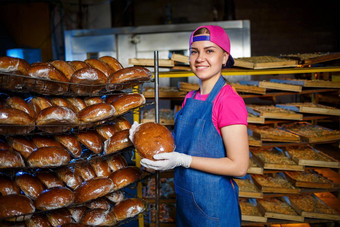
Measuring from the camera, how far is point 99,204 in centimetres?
169

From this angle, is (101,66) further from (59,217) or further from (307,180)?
(307,180)

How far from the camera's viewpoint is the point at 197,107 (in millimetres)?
1554

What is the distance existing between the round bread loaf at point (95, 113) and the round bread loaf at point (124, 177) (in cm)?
42

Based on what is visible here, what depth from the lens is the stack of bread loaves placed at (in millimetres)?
1316

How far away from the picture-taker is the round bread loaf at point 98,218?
1.52m

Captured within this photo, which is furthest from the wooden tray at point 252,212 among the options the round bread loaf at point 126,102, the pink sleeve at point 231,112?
the round bread loaf at point 126,102

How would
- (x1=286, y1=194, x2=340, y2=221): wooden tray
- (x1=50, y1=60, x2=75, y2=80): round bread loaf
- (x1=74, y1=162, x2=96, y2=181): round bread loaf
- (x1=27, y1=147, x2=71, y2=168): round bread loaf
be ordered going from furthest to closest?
(x1=286, y1=194, x2=340, y2=221): wooden tray
(x1=74, y1=162, x2=96, y2=181): round bread loaf
(x1=50, y1=60, x2=75, y2=80): round bread loaf
(x1=27, y1=147, x2=71, y2=168): round bread loaf

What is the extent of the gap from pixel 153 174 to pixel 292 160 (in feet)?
5.63

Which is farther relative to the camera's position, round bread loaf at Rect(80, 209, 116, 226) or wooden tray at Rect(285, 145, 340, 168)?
wooden tray at Rect(285, 145, 340, 168)

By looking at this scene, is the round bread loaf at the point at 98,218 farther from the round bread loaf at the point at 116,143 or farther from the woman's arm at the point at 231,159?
the woman's arm at the point at 231,159

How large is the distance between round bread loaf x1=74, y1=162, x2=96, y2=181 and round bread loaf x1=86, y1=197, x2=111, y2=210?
0.52 feet

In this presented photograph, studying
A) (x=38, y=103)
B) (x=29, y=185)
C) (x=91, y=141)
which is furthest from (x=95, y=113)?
(x=29, y=185)

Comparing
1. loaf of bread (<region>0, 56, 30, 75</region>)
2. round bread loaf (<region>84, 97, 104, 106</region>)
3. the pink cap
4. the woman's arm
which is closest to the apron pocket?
the woman's arm

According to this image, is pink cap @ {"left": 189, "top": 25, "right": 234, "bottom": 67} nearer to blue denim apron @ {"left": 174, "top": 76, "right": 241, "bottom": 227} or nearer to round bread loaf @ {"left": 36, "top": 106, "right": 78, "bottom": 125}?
blue denim apron @ {"left": 174, "top": 76, "right": 241, "bottom": 227}
